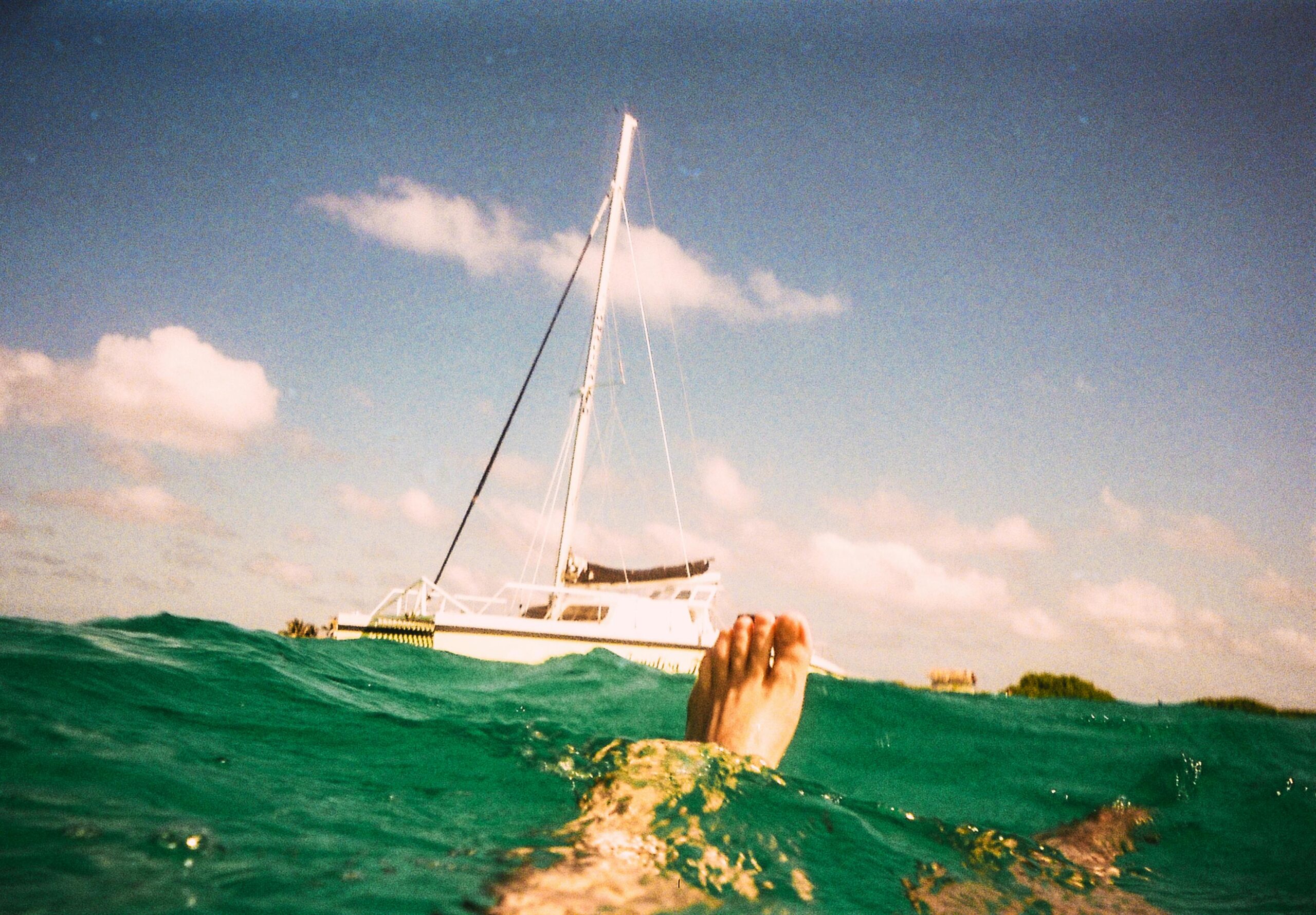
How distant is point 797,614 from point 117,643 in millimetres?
4121

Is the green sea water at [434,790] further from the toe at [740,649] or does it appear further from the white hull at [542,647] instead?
the white hull at [542,647]

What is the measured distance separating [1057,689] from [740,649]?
8515mm

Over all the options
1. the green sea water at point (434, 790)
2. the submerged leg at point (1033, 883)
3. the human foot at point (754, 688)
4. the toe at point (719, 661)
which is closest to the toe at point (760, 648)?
the human foot at point (754, 688)

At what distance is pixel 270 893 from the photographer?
1.36m

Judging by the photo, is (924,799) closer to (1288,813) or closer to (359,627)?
(1288,813)

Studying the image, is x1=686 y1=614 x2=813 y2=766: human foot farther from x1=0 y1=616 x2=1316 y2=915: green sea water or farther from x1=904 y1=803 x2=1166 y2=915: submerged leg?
x1=904 y1=803 x2=1166 y2=915: submerged leg

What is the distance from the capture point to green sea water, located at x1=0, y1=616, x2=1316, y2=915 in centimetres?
147

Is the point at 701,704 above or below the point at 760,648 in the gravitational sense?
below

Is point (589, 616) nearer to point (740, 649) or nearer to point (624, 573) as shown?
point (624, 573)

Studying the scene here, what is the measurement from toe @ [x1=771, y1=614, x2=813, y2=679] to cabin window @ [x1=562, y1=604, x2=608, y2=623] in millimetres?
9730

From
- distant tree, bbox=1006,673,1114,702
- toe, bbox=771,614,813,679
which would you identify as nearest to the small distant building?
distant tree, bbox=1006,673,1114,702

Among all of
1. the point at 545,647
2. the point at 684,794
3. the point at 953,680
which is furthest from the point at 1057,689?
the point at 684,794

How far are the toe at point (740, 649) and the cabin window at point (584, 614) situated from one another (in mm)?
9602

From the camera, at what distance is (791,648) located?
132 inches
